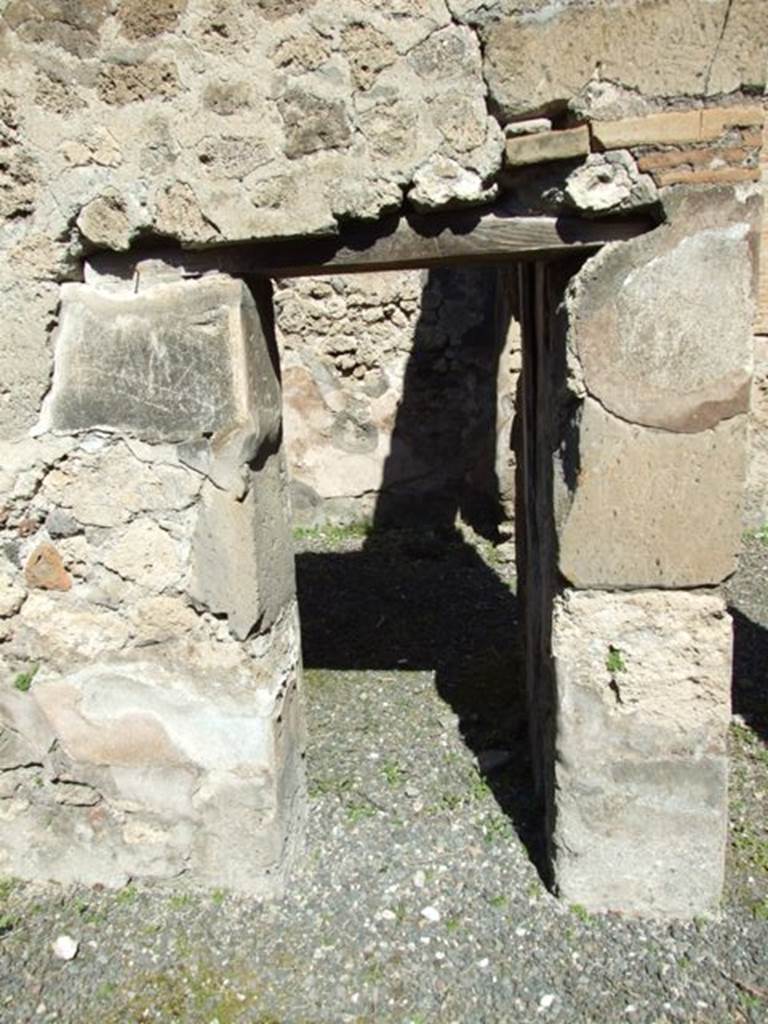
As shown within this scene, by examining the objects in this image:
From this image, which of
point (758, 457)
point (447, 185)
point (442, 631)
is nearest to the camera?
point (447, 185)

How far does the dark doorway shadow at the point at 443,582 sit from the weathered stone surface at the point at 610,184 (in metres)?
1.95

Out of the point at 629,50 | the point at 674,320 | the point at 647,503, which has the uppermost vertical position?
the point at 629,50

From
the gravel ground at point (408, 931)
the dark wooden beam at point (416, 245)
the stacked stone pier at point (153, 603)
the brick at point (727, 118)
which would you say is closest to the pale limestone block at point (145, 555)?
the stacked stone pier at point (153, 603)

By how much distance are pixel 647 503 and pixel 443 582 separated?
10.6 feet

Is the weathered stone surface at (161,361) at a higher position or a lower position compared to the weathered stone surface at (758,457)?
higher

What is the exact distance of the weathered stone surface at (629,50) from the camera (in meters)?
1.86

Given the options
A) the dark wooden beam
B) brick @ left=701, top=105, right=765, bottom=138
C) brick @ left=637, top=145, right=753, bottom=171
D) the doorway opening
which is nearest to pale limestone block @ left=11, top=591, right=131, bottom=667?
the dark wooden beam

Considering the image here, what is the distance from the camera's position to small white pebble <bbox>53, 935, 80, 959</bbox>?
237cm

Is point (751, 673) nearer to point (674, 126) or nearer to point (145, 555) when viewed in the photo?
point (674, 126)

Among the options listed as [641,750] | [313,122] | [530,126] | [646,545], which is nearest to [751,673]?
[641,750]

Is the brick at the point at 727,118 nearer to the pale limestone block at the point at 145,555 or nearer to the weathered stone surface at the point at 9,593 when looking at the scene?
the pale limestone block at the point at 145,555

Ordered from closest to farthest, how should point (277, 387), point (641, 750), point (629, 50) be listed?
→ point (629, 50), point (641, 750), point (277, 387)

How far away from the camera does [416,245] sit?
2104 millimetres

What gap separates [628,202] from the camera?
6.41 feet
